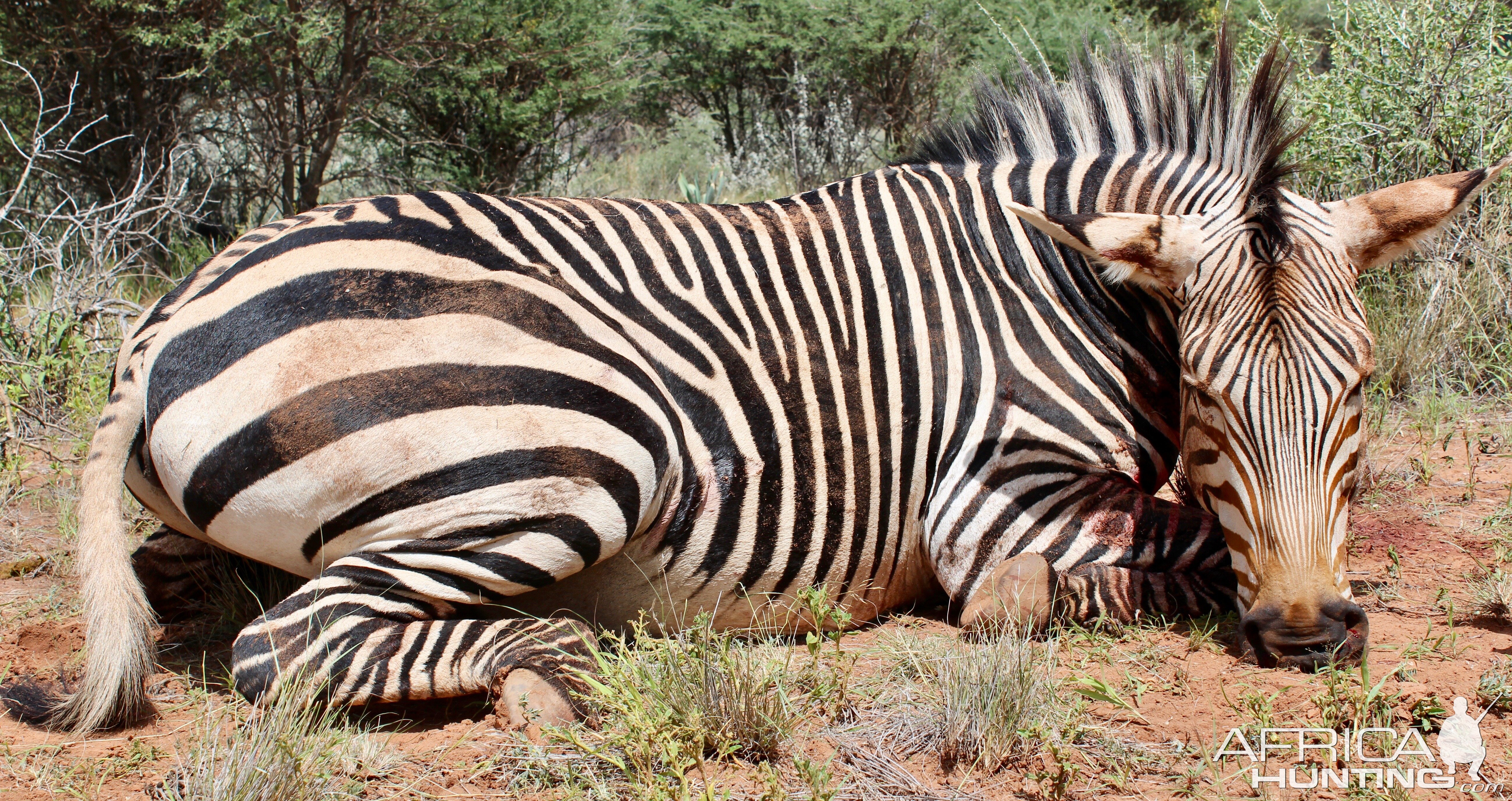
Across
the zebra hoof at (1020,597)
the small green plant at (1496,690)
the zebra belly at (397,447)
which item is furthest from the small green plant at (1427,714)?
the zebra belly at (397,447)

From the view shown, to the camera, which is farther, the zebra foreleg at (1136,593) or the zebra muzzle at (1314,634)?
the zebra foreleg at (1136,593)

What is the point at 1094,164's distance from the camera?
140 inches

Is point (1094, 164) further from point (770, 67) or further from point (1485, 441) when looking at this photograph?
point (770, 67)

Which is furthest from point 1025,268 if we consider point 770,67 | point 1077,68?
point 770,67

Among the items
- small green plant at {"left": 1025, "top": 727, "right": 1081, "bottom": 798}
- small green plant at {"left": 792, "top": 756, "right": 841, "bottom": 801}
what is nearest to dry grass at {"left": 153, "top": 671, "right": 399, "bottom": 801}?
small green plant at {"left": 792, "top": 756, "right": 841, "bottom": 801}

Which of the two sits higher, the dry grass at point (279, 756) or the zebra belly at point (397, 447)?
the zebra belly at point (397, 447)

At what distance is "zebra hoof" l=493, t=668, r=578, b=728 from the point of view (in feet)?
8.76

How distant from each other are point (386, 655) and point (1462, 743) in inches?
102

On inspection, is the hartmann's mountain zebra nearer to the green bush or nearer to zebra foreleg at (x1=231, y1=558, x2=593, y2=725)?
zebra foreleg at (x1=231, y1=558, x2=593, y2=725)

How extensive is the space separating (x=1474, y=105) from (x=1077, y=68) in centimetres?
320

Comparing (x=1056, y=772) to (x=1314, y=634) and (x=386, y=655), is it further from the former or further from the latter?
(x=386, y=655)

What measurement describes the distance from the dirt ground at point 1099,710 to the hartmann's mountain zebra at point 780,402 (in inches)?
5.0

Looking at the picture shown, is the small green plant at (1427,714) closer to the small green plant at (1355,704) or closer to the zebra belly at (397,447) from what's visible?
the small green plant at (1355,704)

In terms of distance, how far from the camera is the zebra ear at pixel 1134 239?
307 cm
